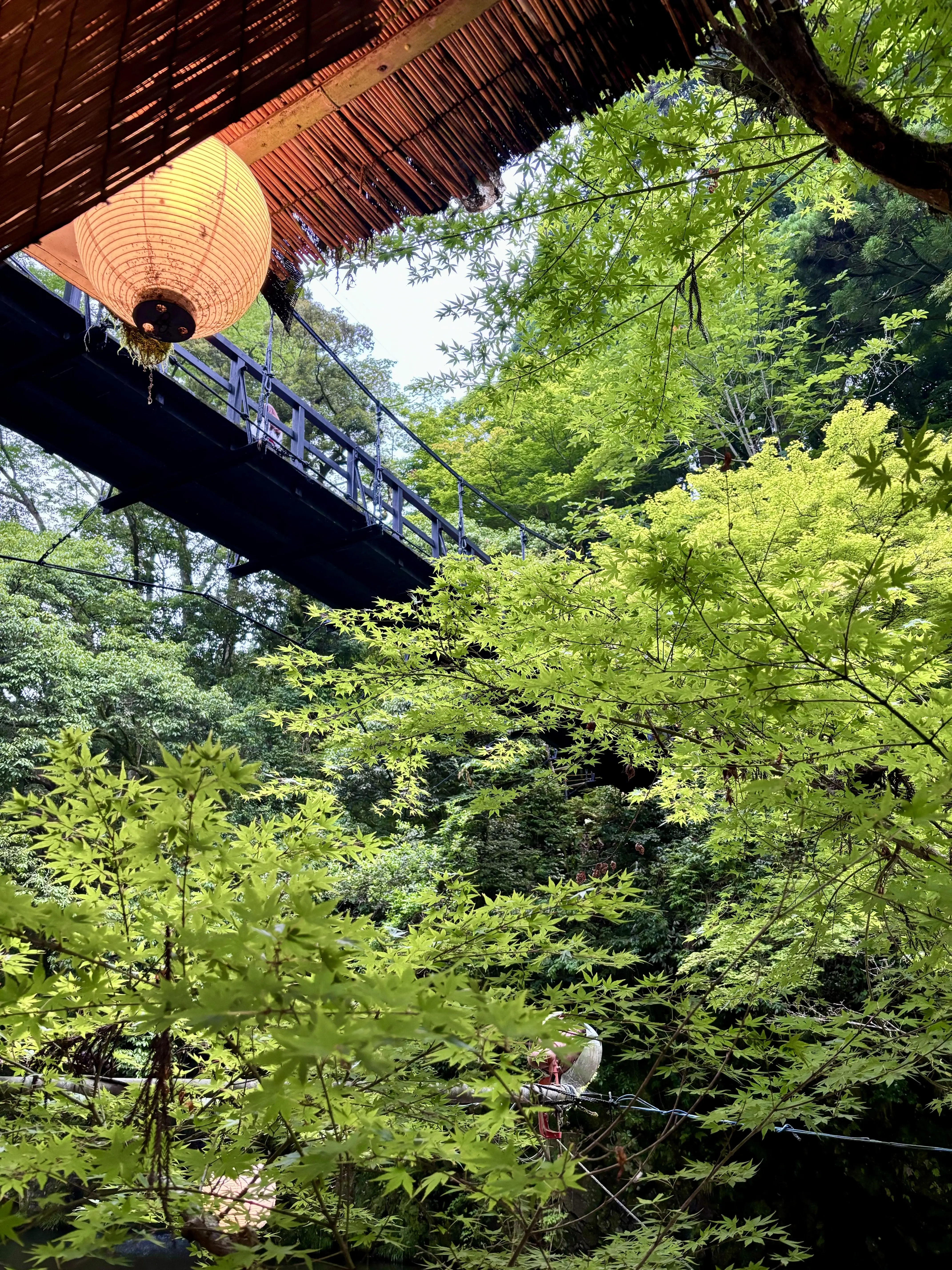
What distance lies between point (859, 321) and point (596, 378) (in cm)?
409

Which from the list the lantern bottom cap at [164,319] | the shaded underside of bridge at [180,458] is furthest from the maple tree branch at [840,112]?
the shaded underside of bridge at [180,458]

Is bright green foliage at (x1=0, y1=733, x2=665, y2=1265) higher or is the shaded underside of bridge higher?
the shaded underside of bridge

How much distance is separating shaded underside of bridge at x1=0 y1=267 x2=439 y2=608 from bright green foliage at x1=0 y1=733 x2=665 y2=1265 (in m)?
2.76

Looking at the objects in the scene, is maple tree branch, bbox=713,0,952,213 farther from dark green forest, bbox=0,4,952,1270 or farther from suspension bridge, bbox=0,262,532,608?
suspension bridge, bbox=0,262,532,608

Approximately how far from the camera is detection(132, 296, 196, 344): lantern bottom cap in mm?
1638

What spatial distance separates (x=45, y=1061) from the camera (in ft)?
4.95

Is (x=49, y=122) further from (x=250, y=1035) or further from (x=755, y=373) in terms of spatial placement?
(x=755, y=373)

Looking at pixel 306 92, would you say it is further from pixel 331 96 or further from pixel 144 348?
pixel 144 348

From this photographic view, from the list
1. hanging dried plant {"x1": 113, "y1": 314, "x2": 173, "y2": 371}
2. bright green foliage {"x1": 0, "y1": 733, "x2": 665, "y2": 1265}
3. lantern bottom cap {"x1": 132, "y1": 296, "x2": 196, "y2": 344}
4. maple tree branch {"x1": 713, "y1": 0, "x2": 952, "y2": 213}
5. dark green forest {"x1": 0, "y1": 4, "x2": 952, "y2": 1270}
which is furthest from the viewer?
hanging dried plant {"x1": 113, "y1": 314, "x2": 173, "y2": 371}

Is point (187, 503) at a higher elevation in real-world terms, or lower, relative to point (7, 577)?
lower

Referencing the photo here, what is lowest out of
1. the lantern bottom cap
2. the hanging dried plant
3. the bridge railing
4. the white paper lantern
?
the lantern bottom cap

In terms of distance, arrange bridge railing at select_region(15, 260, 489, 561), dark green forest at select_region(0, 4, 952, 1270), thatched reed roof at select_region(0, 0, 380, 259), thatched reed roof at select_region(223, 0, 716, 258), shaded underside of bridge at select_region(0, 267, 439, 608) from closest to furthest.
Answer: thatched reed roof at select_region(0, 0, 380, 259)
dark green forest at select_region(0, 4, 952, 1270)
thatched reed roof at select_region(223, 0, 716, 258)
shaded underside of bridge at select_region(0, 267, 439, 608)
bridge railing at select_region(15, 260, 489, 561)

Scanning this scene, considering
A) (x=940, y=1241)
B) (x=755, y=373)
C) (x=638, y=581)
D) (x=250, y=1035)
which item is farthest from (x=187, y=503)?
(x=755, y=373)

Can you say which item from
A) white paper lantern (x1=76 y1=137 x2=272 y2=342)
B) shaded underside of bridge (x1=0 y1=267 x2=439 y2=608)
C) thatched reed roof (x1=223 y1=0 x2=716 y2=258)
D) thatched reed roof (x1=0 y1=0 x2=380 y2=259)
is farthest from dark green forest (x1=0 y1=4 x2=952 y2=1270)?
shaded underside of bridge (x1=0 y1=267 x2=439 y2=608)
